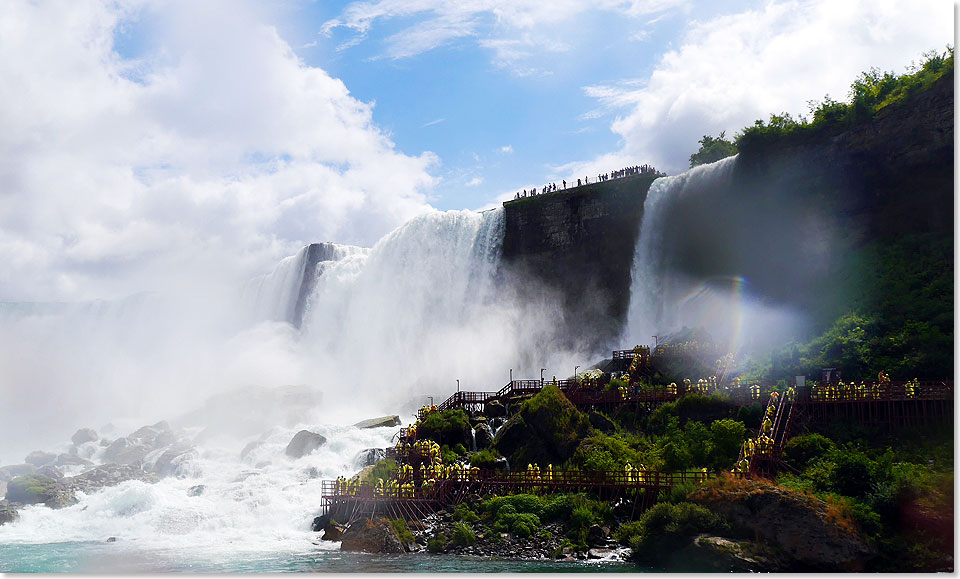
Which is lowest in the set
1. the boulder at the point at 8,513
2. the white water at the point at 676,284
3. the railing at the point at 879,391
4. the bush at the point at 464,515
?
the bush at the point at 464,515

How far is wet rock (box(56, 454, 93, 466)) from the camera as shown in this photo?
52.3 m

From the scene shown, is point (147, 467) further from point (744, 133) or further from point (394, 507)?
point (744, 133)

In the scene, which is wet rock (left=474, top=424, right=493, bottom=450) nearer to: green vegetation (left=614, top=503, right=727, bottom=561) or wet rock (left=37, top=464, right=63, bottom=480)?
green vegetation (left=614, top=503, right=727, bottom=561)

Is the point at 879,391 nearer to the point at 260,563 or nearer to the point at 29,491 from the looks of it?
the point at 260,563

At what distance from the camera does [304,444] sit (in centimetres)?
4225

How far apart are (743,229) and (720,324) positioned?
7.20 meters

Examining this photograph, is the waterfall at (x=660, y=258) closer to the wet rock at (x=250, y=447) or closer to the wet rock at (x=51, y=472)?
the wet rock at (x=250, y=447)

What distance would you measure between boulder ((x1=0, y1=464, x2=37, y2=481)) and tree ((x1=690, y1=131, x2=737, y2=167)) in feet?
182

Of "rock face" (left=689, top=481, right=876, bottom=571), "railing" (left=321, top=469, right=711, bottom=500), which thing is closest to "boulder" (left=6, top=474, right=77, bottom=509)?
"railing" (left=321, top=469, right=711, bottom=500)

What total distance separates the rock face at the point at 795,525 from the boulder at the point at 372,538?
1055 cm

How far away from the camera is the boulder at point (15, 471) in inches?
1866

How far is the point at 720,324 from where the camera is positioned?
4378 centimetres

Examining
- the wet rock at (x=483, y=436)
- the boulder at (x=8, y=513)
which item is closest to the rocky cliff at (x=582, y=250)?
the wet rock at (x=483, y=436)

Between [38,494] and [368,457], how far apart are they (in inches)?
635
